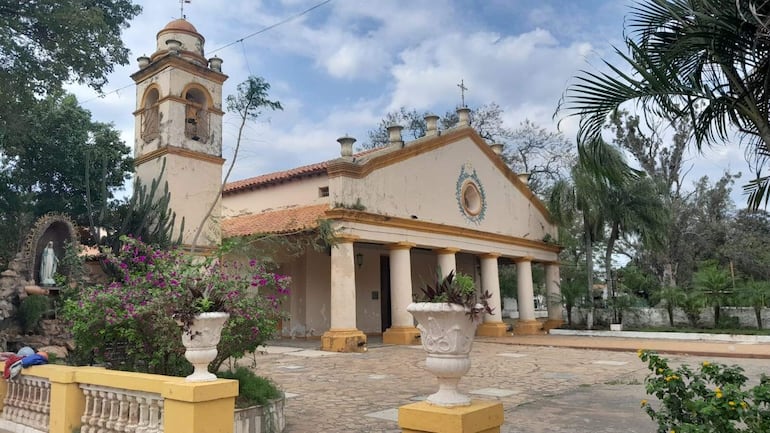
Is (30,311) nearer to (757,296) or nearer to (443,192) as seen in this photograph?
(443,192)

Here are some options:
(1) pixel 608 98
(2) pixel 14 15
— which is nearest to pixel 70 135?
(2) pixel 14 15

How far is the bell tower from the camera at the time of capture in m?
14.0

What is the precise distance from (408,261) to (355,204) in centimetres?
266

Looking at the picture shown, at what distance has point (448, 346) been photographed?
3.83m

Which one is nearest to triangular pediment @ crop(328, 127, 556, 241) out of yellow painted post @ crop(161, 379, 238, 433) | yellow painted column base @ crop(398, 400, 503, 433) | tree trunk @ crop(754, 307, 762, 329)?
tree trunk @ crop(754, 307, 762, 329)

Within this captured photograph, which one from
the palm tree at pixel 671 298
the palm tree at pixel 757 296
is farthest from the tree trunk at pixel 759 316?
the palm tree at pixel 671 298

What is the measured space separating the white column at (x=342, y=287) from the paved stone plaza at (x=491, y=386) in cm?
101

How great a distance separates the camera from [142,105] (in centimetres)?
1517

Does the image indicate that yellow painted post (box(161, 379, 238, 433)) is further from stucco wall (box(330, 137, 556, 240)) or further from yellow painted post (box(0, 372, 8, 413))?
stucco wall (box(330, 137, 556, 240))

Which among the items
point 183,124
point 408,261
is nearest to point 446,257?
point 408,261

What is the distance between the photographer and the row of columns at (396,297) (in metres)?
14.7

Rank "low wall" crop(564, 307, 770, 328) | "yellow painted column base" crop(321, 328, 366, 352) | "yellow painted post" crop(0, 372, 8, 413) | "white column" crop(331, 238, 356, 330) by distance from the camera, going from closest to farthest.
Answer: "yellow painted post" crop(0, 372, 8, 413) < "yellow painted column base" crop(321, 328, 366, 352) < "white column" crop(331, 238, 356, 330) < "low wall" crop(564, 307, 770, 328)

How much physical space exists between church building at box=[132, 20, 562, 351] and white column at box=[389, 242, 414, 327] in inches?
1.2

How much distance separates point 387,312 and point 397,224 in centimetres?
552
